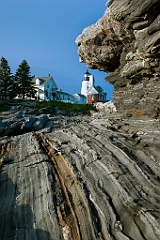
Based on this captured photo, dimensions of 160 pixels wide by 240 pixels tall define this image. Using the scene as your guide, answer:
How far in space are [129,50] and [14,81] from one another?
66328mm

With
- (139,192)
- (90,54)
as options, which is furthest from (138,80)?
(139,192)

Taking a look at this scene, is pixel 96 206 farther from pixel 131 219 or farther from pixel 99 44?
pixel 99 44

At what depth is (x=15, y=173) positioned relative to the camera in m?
9.60

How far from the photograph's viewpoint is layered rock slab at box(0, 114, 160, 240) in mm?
6859

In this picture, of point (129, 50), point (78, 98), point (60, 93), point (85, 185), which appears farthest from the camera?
point (78, 98)

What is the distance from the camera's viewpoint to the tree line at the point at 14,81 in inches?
2788

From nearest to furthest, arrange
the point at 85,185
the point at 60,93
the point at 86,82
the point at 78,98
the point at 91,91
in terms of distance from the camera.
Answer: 1. the point at 85,185
2. the point at 91,91
3. the point at 60,93
4. the point at 78,98
5. the point at 86,82

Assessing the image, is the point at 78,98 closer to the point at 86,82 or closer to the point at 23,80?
the point at 86,82

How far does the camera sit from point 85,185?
830cm

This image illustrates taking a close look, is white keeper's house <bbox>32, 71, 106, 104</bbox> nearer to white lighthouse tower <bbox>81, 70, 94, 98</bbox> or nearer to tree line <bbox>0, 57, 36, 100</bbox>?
white lighthouse tower <bbox>81, 70, 94, 98</bbox>

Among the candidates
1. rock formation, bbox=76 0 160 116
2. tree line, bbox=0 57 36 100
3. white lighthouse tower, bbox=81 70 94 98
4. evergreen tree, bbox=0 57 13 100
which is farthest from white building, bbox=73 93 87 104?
rock formation, bbox=76 0 160 116

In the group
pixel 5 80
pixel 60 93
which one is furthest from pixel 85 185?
pixel 60 93

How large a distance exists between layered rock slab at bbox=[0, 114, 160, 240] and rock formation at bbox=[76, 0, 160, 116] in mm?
1871

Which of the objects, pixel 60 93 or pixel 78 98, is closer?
pixel 60 93
